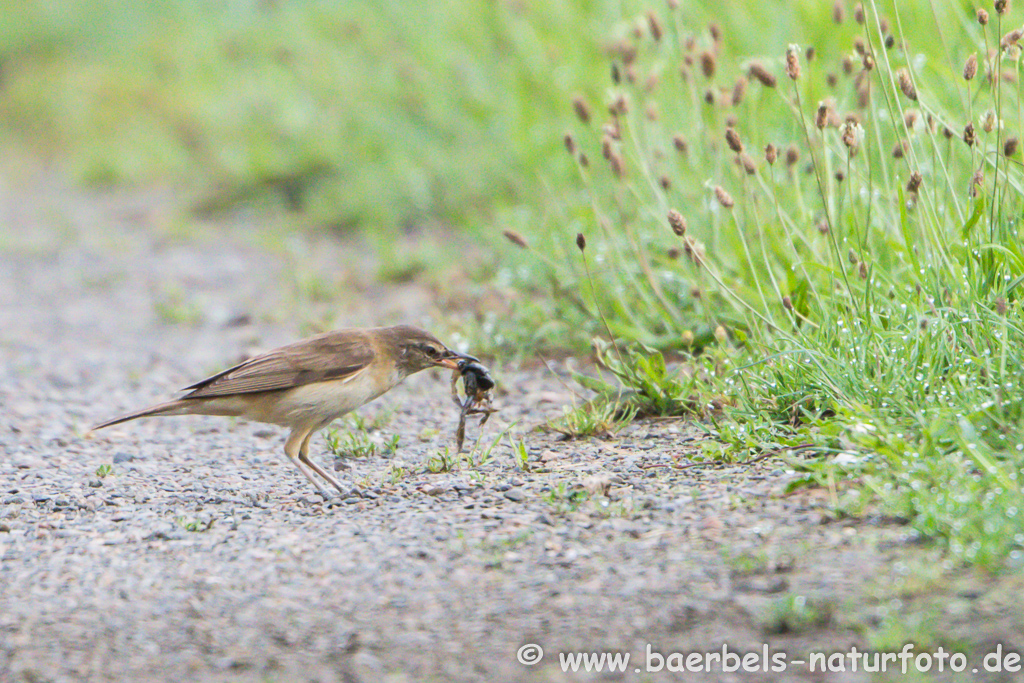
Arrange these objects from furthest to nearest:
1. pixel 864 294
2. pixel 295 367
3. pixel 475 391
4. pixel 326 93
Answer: pixel 326 93
pixel 475 391
pixel 295 367
pixel 864 294

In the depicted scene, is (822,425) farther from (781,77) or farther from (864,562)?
(781,77)

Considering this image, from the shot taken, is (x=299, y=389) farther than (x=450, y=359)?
No

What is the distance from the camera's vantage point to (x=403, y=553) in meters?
4.09

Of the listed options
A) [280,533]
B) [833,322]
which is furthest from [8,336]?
[833,322]

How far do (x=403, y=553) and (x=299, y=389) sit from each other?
133 centimetres

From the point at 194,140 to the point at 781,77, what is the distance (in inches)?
366

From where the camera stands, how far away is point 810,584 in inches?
136

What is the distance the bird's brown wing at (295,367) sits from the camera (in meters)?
5.18

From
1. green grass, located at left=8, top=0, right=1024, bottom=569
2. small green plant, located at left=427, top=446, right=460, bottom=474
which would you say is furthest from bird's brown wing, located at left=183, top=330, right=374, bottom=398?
green grass, located at left=8, top=0, right=1024, bottom=569

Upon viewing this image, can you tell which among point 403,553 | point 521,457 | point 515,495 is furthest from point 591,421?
point 403,553

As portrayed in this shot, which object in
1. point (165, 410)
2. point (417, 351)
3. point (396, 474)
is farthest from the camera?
point (417, 351)

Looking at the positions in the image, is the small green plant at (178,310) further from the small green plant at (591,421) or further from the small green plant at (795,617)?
the small green plant at (795,617)

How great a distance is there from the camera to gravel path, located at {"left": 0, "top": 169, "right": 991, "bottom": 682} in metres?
3.43

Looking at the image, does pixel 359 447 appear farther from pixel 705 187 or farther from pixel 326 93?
pixel 326 93
